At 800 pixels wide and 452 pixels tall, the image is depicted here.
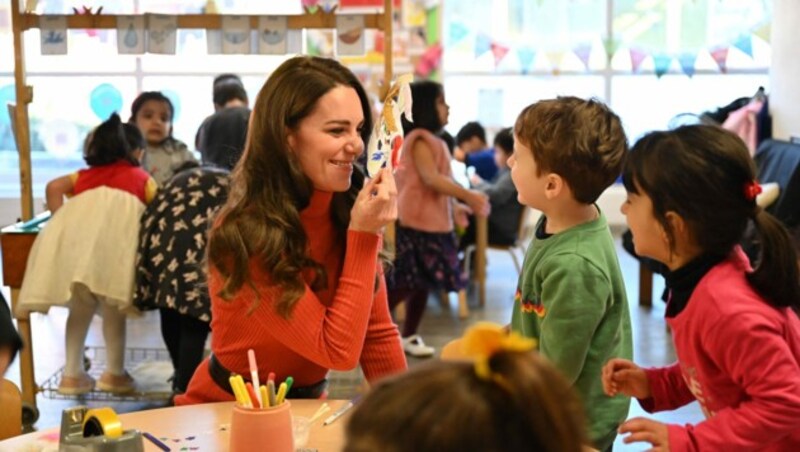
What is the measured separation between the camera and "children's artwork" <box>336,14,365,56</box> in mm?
3980

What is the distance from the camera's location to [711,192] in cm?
165

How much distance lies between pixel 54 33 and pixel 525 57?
18.0ft

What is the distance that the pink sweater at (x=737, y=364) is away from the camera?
151cm

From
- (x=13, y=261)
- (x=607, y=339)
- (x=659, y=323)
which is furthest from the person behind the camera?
(x=659, y=323)

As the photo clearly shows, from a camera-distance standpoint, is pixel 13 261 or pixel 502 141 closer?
pixel 13 261

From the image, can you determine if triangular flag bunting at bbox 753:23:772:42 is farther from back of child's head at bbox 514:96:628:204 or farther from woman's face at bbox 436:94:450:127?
back of child's head at bbox 514:96:628:204

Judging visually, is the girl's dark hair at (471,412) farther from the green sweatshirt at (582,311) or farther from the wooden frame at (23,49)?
the wooden frame at (23,49)

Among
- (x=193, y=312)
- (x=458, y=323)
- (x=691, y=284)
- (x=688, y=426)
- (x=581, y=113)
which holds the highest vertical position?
(x=581, y=113)

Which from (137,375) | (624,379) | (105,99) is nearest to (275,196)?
(624,379)

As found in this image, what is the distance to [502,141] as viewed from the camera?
21.2ft

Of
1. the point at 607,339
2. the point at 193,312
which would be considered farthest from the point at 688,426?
the point at 193,312

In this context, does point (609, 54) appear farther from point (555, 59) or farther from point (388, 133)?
point (388, 133)

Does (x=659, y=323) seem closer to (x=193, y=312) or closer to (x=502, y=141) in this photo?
(x=502, y=141)

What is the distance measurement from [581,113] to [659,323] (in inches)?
152
